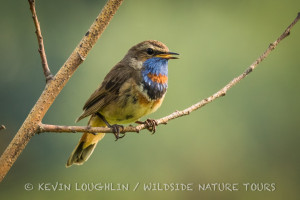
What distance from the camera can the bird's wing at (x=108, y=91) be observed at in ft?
13.2

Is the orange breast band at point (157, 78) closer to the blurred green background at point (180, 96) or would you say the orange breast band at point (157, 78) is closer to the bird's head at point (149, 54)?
the bird's head at point (149, 54)

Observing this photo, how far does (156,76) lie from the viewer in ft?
13.2

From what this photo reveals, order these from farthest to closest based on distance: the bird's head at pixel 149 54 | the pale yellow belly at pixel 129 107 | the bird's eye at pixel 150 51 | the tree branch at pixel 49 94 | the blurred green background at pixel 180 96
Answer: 1. the blurred green background at pixel 180 96
2. the bird's eye at pixel 150 51
3. the bird's head at pixel 149 54
4. the pale yellow belly at pixel 129 107
5. the tree branch at pixel 49 94

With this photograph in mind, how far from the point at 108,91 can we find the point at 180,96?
3.14 meters

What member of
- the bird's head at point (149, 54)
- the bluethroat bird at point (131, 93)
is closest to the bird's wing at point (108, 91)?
the bluethroat bird at point (131, 93)

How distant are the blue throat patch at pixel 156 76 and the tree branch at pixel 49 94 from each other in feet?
5.28

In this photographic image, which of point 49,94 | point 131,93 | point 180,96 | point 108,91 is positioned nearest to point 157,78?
point 131,93

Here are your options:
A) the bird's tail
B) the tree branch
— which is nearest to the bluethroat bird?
the bird's tail

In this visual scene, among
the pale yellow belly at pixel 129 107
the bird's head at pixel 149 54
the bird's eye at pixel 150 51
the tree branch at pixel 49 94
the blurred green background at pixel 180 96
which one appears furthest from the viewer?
the blurred green background at pixel 180 96

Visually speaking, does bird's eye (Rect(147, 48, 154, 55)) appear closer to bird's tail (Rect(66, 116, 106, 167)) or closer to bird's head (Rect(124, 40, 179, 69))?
bird's head (Rect(124, 40, 179, 69))

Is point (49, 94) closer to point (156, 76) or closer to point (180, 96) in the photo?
point (156, 76)

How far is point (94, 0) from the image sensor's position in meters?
9.95

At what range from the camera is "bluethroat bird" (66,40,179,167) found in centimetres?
394

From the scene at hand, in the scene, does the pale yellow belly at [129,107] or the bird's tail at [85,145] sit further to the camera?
the bird's tail at [85,145]
